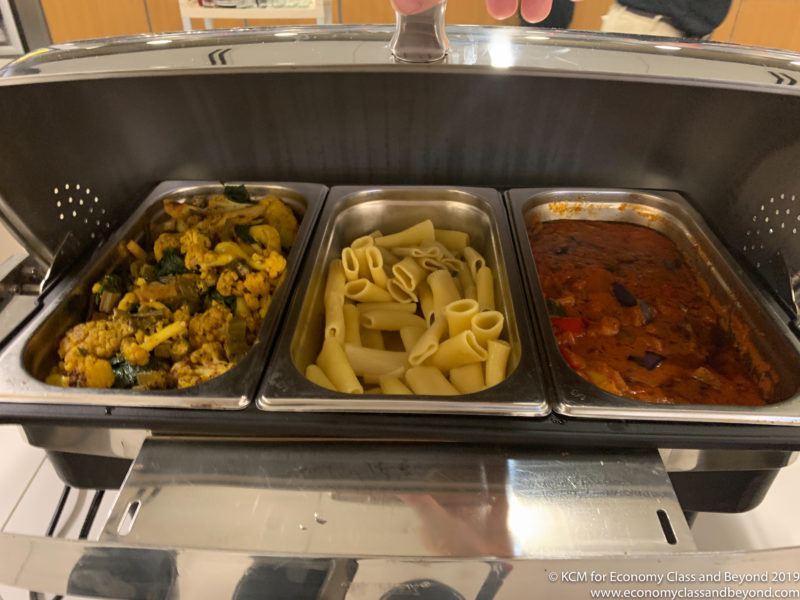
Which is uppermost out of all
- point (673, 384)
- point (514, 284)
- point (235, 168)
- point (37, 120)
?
point (37, 120)

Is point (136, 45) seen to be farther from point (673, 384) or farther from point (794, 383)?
point (794, 383)

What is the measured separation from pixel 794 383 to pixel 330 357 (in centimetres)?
104

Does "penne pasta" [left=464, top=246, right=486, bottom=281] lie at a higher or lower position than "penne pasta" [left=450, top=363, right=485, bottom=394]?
higher

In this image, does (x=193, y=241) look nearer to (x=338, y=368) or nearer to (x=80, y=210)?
(x=80, y=210)

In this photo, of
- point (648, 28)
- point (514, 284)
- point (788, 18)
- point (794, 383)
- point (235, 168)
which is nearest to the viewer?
point (794, 383)

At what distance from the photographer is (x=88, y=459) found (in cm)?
121

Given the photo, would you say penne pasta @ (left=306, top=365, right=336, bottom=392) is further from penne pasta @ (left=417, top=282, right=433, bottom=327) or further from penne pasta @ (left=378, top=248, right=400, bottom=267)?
penne pasta @ (left=378, top=248, right=400, bottom=267)

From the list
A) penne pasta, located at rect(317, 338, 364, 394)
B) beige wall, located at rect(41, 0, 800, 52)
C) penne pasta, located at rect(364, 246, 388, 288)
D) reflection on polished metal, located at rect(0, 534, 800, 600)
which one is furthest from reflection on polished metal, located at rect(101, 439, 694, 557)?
beige wall, located at rect(41, 0, 800, 52)

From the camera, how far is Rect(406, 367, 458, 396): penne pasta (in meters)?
1.14

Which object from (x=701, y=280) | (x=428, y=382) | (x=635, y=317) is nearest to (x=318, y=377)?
(x=428, y=382)

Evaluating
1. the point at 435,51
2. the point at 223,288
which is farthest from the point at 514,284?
the point at 223,288

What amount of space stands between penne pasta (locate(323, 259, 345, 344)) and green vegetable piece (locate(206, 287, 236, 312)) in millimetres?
245

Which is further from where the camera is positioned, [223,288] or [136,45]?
[223,288]

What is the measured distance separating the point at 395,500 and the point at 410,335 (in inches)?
20.9
